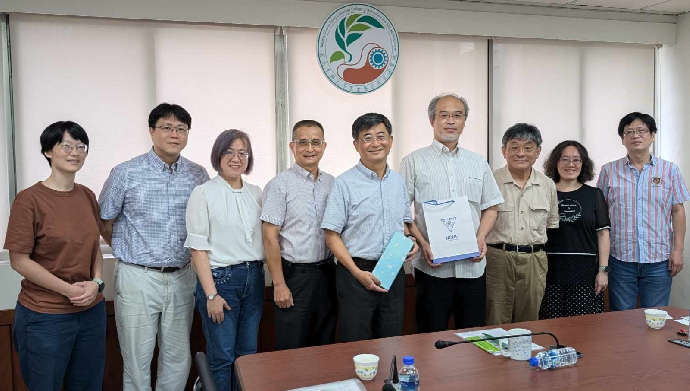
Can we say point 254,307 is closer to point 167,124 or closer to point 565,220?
point 167,124

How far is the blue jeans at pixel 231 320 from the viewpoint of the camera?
8.92 feet

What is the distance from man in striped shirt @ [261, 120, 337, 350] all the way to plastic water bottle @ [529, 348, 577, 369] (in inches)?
50.5

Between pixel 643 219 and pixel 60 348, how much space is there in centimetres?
361

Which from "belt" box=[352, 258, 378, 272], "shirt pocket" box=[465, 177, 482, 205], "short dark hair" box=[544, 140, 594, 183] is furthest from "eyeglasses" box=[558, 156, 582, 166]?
"belt" box=[352, 258, 378, 272]

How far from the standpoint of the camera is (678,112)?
15.2 ft

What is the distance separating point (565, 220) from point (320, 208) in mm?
1630

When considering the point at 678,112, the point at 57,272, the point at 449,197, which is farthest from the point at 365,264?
the point at 678,112

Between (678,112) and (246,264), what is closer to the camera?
(246,264)

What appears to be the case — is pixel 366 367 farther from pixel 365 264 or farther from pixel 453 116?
pixel 453 116

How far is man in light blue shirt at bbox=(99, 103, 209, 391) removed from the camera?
2742 mm

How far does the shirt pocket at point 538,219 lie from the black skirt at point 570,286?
0.78ft

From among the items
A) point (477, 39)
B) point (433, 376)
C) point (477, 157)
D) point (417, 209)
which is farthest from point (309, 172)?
point (477, 39)

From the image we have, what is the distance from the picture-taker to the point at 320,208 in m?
2.88

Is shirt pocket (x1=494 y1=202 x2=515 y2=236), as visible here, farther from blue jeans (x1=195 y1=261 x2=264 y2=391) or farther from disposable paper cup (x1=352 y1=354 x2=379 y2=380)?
disposable paper cup (x1=352 y1=354 x2=379 y2=380)
